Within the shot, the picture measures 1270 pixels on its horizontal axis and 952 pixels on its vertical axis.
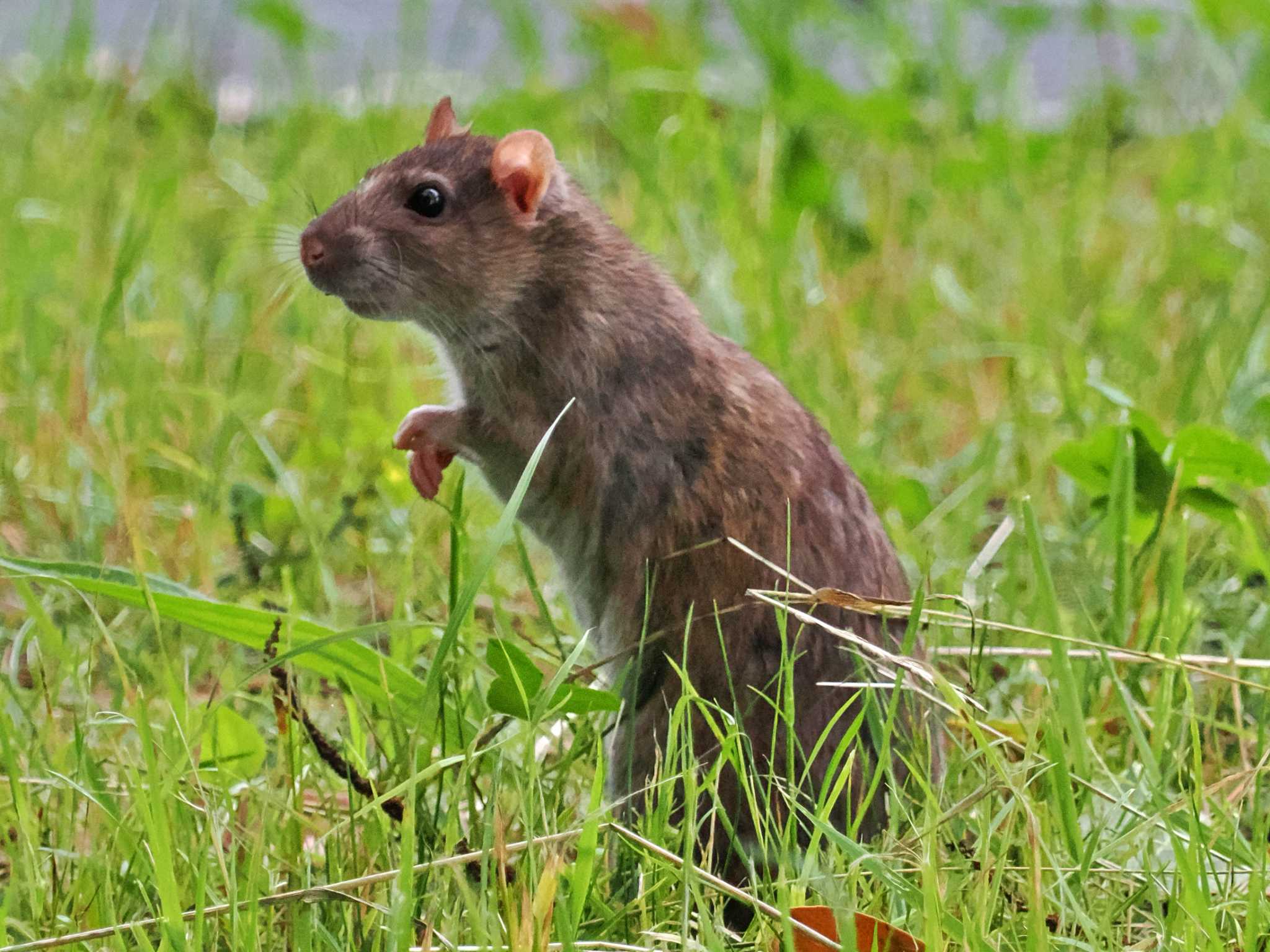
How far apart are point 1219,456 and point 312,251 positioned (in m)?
1.76

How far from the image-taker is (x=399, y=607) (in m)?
2.86

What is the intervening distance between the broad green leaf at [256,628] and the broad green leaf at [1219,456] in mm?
1609

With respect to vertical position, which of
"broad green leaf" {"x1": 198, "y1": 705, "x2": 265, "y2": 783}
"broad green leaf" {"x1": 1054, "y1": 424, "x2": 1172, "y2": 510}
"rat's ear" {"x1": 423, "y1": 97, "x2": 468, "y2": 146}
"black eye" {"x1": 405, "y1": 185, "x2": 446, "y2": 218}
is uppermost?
"rat's ear" {"x1": 423, "y1": 97, "x2": 468, "y2": 146}

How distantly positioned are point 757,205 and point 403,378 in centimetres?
126

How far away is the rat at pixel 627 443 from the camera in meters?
2.59

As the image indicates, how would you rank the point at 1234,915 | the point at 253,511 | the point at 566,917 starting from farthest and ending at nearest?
1. the point at 253,511
2. the point at 1234,915
3. the point at 566,917

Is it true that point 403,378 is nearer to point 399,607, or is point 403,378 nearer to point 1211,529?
point 399,607

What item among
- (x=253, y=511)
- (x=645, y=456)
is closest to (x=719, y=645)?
(x=645, y=456)

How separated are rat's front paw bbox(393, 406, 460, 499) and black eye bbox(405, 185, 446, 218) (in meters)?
0.35

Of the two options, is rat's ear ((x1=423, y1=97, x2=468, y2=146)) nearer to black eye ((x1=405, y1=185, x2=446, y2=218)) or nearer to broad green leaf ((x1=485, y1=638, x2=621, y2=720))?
black eye ((x1=405, y1=185, x2=446, y2=218))

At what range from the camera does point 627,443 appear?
108 inches

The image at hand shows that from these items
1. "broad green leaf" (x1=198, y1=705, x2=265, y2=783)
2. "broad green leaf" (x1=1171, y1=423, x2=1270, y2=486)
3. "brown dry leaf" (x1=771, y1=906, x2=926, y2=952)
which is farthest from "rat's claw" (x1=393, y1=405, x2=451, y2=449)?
"broad green leaf" (x1=1171, y1=423, x2=1270, y2=486)

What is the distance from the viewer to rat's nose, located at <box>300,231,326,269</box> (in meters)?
2.88

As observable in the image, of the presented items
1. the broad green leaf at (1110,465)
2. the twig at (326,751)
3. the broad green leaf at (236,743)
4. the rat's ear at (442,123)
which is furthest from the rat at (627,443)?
the broad green leaf at (1110,465)
